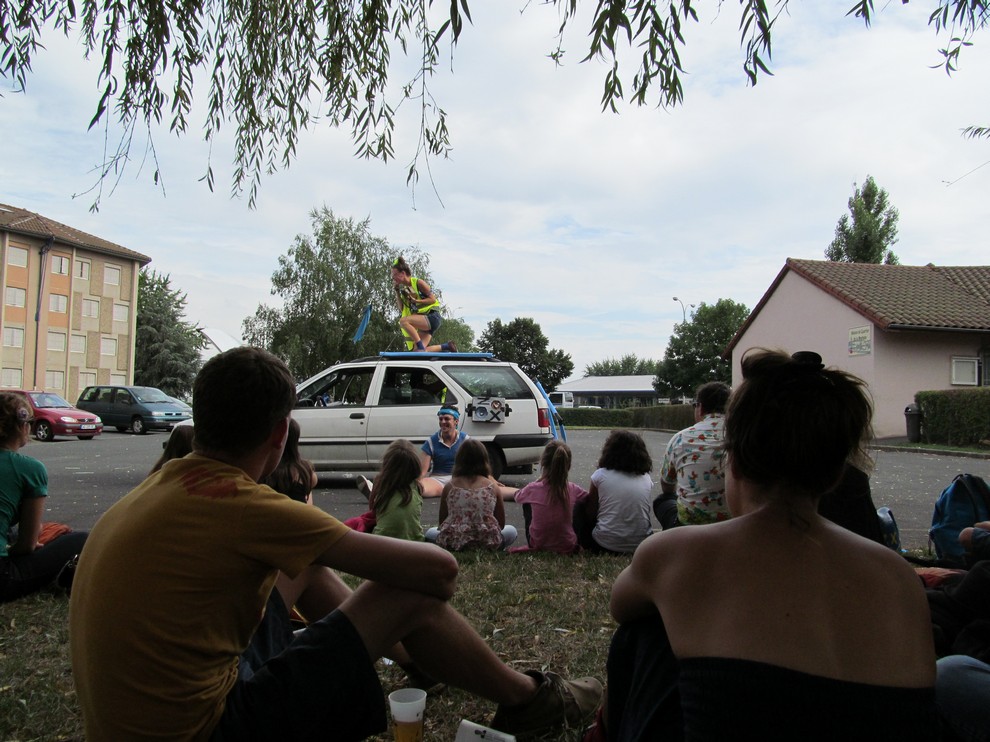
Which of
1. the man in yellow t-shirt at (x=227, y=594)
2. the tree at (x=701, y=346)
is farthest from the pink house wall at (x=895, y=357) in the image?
the tree at (x=701, y=346)

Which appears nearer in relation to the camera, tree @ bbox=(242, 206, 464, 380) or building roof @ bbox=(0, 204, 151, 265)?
tree @ bbox=(242, 206, 464, 380)

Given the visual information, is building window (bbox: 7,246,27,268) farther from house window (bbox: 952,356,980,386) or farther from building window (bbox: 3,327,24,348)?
house window (bbox: 952,356,980,386)

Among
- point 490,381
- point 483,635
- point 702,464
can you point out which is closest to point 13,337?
point 490,381

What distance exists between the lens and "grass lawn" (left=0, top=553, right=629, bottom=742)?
2.81 m

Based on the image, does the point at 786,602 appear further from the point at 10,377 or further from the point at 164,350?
the point at 164,350

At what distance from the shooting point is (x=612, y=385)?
358ft

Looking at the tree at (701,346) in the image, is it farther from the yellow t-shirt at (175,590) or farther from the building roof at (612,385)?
the yellow t-shirt at (175,590)

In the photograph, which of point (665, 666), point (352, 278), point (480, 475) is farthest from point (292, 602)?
point (352, 278)

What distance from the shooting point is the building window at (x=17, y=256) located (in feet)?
146

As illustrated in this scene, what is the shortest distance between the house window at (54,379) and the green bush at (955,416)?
48678 millimetres

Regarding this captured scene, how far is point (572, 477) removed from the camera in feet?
40.0

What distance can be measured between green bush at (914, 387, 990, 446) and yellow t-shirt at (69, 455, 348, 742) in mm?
21358

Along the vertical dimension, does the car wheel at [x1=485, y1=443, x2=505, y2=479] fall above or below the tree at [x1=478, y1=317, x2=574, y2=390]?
below

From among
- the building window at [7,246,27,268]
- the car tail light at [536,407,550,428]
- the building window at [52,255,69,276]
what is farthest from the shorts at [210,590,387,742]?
the building window at [52,255,69,276]
